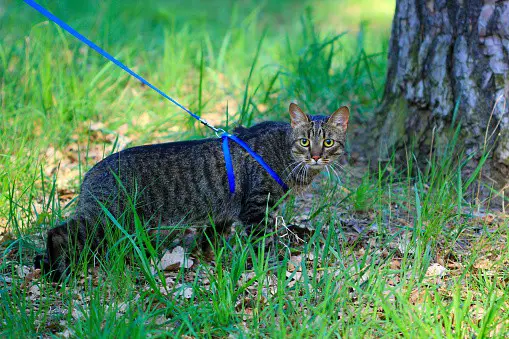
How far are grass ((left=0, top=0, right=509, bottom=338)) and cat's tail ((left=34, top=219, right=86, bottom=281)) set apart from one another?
0.27 ft

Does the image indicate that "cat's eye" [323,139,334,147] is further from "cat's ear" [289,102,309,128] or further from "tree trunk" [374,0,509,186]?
"tree trunk" [374,0,509,186]

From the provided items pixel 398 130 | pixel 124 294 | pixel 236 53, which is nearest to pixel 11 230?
pixel 124 294

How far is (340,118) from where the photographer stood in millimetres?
3336

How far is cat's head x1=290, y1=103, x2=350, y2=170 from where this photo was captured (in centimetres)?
326

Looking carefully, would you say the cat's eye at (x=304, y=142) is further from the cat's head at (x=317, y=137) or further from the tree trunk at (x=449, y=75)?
the tree trunk at (x=449, y=75)

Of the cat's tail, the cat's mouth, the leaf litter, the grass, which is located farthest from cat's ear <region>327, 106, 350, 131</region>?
the cat's tail

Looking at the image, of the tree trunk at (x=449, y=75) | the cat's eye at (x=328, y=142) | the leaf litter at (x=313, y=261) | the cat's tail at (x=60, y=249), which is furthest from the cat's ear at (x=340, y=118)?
the cat's tail at (x=60, y=249)

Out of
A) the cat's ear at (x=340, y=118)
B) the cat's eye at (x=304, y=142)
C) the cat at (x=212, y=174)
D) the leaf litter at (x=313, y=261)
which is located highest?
the cat's ear at (x=340, y=118)

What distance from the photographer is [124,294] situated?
266 centimetres

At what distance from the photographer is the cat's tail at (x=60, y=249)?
2.88 metres

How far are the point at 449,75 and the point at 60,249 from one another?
2.45 m

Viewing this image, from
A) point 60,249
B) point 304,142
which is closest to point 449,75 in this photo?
point 304,142

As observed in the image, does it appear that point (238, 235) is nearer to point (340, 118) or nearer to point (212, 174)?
point (212, 174)

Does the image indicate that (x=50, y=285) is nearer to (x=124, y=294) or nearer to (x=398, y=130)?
(x=124, y=294)
